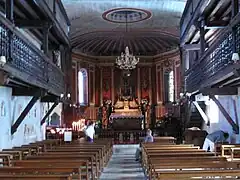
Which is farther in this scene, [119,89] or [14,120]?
[119,89]

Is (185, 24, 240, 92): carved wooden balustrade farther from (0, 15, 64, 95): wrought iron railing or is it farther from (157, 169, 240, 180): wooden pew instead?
(0, 15, 64, 95): wrought iron railing

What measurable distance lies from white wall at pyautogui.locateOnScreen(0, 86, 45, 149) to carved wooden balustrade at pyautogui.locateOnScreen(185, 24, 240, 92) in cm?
638

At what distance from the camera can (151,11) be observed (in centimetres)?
1902

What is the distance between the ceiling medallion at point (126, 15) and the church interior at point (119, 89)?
0.06 m

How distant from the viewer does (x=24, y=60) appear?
34.6ft

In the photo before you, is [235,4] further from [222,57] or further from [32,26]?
[32,26]

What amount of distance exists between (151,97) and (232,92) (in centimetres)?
1558

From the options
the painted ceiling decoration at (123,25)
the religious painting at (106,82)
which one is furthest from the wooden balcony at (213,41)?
the religious painting at (106,82)

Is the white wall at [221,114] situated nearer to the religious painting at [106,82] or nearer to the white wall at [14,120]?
the white wall at [14,120]

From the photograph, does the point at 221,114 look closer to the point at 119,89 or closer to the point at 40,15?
the point at 40,15

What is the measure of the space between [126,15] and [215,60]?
946cm

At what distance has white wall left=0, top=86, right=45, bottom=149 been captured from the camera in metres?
12.7

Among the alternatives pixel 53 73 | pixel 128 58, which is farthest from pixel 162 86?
pixel 53 73

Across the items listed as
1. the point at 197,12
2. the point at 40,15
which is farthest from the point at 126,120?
the point at 40,15
